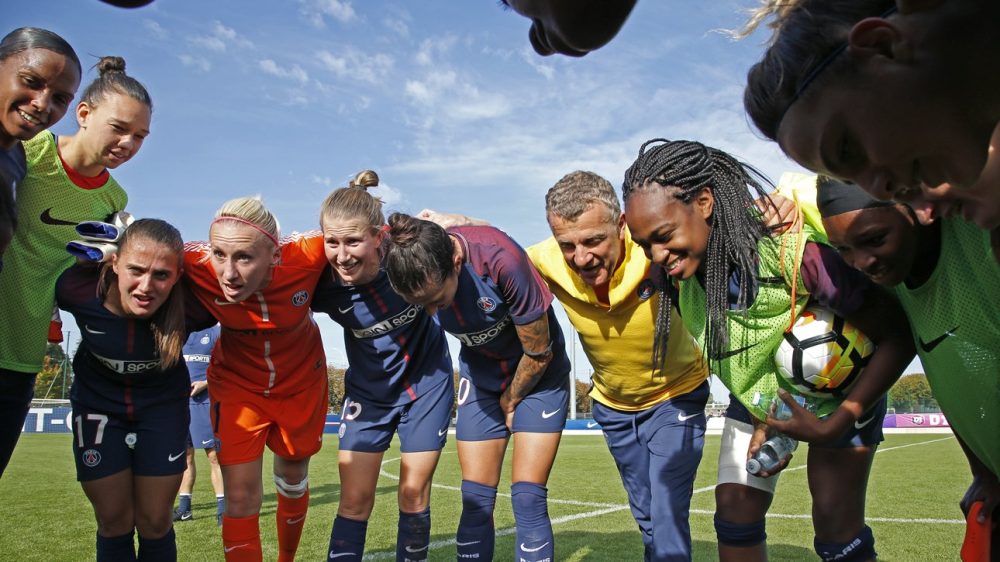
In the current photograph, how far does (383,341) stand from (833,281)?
107 inches

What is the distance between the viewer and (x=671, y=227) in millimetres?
3207

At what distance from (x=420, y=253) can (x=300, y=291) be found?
0.90 meters

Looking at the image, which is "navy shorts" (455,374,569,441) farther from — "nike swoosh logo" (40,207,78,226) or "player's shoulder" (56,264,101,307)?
"nike swoosh logo" (40,207,78,226)

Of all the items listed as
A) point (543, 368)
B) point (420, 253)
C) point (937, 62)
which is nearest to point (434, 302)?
point (420, 253)

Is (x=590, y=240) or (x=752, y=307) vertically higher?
(x=590, y=240)

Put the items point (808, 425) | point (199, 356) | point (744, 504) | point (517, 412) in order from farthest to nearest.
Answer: point (199, 356)
point (517, 412)
point (744, 504)
point (808, 425)

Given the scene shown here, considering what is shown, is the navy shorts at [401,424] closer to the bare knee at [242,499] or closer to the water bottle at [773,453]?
the bare knee at [242,499]

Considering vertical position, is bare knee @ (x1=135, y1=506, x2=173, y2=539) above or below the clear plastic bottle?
below

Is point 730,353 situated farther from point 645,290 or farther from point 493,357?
point 493,357

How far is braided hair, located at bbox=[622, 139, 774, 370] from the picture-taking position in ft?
10.3

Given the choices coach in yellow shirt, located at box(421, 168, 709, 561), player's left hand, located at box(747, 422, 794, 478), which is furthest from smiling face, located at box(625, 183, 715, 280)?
player's left hand, located at box(747, 422, 794, 478)

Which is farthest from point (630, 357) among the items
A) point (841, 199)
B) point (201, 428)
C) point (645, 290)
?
point (201, 428)

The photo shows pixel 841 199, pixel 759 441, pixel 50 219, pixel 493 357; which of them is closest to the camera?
pixel 841 199

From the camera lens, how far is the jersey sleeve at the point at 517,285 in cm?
411
